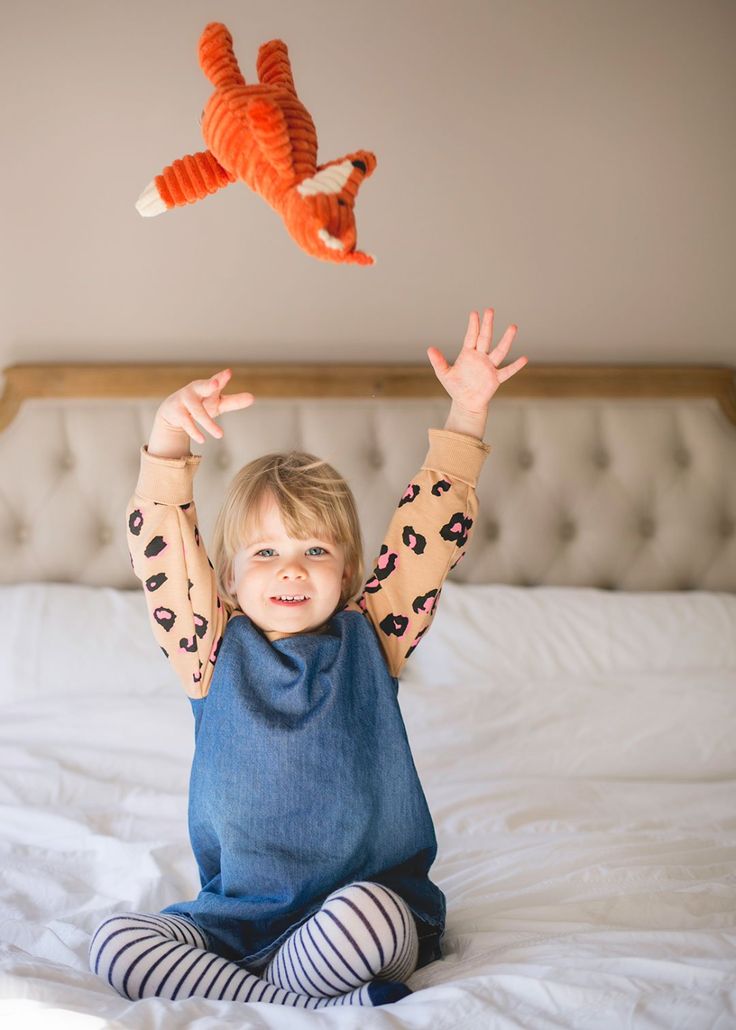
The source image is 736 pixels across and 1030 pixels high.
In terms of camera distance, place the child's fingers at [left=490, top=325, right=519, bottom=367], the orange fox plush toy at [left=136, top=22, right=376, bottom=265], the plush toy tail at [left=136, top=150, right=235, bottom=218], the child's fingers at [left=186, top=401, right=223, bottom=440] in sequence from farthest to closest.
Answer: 1. the child's fingers at [left=490, top=325, right=519, bottom=367]
2. the child's fingers at [left=186, top=401, right=223, bottom=440]
3. the plush toy tail at [left=136, top=150, right=235, bottom=218]
4. the orange fox plush toy at [left=136, top=22, right=376, bottom=265]

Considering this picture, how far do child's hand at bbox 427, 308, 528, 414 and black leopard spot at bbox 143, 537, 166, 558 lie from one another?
41 centimetres

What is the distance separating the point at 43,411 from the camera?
2152mm

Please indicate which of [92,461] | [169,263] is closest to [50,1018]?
[92,461]

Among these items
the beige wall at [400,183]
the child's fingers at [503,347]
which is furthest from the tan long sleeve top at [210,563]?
the beige wall at [400,183]

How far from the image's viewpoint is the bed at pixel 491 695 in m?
1.06

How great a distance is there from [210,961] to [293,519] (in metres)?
0.52

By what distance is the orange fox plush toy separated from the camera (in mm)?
951

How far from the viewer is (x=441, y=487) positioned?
130 centimetres

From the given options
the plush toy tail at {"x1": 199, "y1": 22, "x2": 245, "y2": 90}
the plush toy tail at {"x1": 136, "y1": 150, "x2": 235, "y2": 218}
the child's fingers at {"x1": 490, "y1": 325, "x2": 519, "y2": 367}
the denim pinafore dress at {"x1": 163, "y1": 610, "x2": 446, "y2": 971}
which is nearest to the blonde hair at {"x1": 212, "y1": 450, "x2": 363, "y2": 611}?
the denim pinafore dress at {"x1": 163, "y1": 610, "x2": 446, "y2": 971}

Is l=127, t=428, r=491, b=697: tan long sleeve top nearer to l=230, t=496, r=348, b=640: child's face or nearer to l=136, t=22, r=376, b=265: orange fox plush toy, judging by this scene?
l=230, t=496, r=348, b=640: child's face

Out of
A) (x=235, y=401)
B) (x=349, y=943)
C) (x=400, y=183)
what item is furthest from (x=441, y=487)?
(x=400, y=183)

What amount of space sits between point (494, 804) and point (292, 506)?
26.3 inches

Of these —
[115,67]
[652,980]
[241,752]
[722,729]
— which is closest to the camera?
[652,980]

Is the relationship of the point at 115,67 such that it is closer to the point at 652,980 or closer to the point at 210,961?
the point at 210,961
